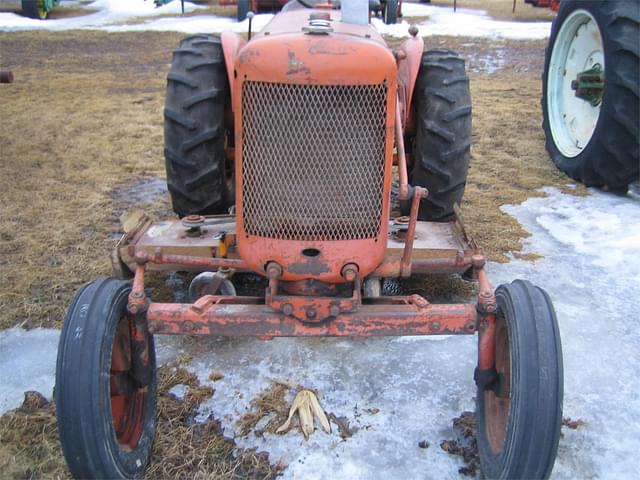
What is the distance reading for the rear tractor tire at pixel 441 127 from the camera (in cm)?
350

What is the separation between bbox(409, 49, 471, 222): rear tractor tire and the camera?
350 cm

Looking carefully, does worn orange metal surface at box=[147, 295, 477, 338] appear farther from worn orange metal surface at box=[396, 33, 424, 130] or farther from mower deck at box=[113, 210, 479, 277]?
worn orange metal surface at box=[396, 33, 424, 130]

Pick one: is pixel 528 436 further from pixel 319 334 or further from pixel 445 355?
pixel 445 355

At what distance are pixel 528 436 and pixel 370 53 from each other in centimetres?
129

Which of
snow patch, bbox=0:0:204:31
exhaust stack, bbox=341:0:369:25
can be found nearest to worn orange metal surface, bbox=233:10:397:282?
exhaust stack, bbox=341:0:369:25

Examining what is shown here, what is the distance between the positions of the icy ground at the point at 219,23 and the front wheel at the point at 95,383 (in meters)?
12.5

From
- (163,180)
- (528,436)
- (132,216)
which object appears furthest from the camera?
(163,180)

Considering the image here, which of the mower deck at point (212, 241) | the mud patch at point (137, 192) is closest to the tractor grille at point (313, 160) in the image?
the mower deck at point (212, 241)

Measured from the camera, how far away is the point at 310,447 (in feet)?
8.48

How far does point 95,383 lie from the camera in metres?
2.12

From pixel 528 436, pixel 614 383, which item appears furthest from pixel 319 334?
pixel 614 383

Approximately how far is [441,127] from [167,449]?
6.76ft

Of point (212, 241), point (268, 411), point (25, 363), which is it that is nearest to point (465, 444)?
point (268, 411)

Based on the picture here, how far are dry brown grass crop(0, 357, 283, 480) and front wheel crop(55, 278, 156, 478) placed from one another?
0.15 metres
